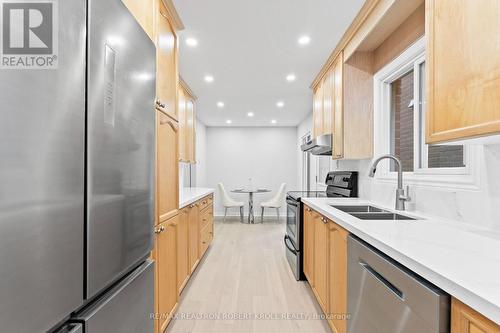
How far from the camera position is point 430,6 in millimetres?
1192

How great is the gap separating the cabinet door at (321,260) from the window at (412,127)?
31.5 inches

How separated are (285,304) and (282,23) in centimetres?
244

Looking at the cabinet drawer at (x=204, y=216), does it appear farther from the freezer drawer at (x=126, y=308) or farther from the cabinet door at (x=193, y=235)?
the freezer drawer at (x=126, y=308)

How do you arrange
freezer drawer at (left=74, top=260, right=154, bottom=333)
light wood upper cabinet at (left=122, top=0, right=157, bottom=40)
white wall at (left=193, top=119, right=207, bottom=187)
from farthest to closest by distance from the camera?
1. white wall at (left=193, top=119, right=207, bottom=187)
2. light wood upper cabinet at (left=122, top=0, right=157, bottom=40)
3. freezer drawer at (left=74, top=260, right=154, bottom=333)

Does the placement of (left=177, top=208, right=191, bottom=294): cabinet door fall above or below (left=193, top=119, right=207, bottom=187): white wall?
below

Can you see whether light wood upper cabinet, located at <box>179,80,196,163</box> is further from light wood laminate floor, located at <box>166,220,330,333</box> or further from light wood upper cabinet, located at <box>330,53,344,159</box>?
light wood upper cabinet, located at <box>330,53,344,159</box>

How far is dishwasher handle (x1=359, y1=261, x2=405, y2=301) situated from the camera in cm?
91

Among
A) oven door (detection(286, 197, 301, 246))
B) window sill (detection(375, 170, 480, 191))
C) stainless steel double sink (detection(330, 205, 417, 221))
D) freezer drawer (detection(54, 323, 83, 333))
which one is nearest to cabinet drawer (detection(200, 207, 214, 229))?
oven door (detection(286, 197, 301, 246))

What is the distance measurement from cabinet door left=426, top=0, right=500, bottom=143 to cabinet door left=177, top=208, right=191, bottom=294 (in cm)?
190

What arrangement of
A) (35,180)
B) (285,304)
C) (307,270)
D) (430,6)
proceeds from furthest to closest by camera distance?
(307,270) → (285,304) → (430,6) → (35,180)

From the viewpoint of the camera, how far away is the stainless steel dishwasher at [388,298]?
74 centimetres

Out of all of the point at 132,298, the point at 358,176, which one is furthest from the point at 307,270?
the point at 132,298

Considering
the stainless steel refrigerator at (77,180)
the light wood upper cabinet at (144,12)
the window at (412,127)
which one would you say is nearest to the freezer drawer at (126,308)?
the stainless steel refrigerator at (77,180)

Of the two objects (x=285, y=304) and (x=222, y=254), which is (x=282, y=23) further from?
(x=222, y=254)
